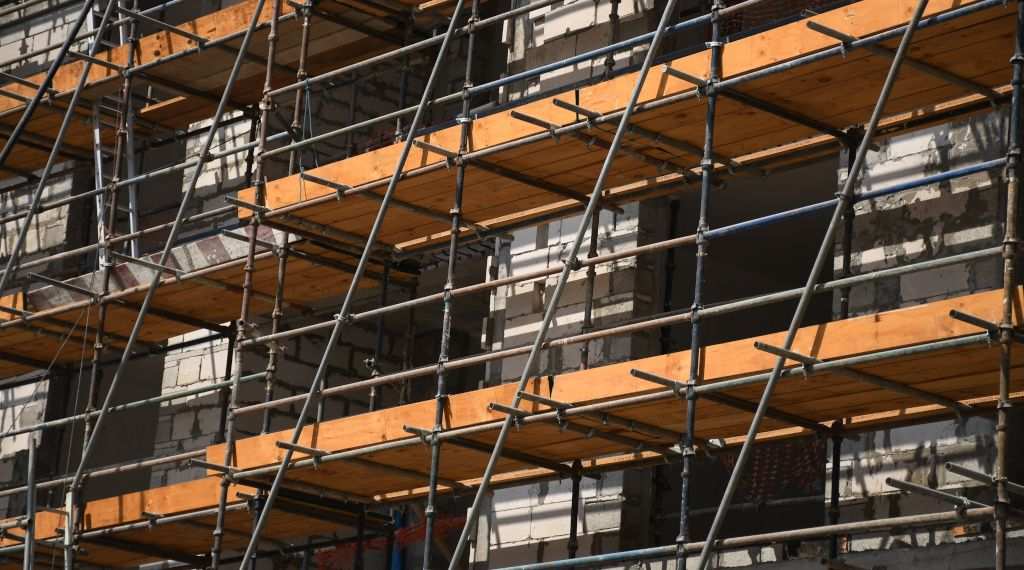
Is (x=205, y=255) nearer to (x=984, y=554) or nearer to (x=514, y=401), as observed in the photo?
(x=514, y=401)

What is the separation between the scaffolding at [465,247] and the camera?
38.3 feet

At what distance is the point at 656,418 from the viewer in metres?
13.0

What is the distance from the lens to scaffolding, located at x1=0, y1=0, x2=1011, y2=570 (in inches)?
460

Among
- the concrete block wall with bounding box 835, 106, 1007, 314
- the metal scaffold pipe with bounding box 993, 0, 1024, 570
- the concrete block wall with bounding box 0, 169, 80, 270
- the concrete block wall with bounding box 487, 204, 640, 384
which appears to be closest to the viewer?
the metal scaffold pipe with bounding box 993, 0, 1024, 570

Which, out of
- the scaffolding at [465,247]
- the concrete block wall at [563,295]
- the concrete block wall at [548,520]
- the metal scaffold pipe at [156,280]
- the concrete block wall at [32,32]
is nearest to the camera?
the scaffolding at [465,247]

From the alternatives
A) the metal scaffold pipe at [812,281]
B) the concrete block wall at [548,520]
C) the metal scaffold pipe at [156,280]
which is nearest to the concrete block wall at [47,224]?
the metal scaffold pipe at [156,280]

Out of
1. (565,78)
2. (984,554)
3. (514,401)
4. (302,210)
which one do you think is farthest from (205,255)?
(984,554)

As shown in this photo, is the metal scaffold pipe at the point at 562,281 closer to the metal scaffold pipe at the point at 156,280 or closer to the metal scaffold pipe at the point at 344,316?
the metal scaffold pipe at the point at 344,316

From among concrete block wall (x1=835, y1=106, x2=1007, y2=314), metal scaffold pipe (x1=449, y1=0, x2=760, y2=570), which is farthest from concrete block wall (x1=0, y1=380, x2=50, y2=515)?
concrete block wall (x1=835, y1=106, x2=1007, y2=314)

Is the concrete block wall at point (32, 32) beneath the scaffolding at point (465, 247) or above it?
above

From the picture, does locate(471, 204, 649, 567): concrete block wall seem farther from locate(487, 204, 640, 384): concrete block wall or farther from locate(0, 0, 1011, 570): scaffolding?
locate(0, 0, 1011, 570): scaffolding

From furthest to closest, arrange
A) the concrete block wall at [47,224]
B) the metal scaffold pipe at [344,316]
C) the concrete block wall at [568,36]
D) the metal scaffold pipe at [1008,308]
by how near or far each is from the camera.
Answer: the concrete block wall at [47,224] → the concrete block wall at [568,36] → the metal scaffold pipe at [344,316] → the metal scaffold pipe at [1008,308]

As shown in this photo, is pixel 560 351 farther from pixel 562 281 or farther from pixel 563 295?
pixel 562 281

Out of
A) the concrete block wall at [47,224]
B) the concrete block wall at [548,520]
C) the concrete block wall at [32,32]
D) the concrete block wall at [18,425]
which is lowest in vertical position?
the concrete block wall at [548,520]
